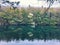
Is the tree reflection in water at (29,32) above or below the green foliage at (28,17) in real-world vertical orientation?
below

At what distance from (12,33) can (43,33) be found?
25 centimetres

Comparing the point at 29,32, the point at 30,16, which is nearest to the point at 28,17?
the point at 30,16

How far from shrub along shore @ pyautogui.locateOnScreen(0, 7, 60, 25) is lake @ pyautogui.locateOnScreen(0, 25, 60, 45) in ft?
0.13

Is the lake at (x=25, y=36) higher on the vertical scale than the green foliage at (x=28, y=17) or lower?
lower

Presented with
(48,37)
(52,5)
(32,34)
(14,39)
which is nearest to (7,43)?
(14,39)

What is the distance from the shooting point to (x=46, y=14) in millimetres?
1801

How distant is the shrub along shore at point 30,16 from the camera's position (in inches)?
69.9

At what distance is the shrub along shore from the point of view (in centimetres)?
178

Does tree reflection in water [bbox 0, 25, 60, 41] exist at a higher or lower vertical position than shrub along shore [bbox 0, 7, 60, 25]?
lower

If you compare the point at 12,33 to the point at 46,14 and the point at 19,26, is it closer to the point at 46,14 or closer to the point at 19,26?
the point at 19,26

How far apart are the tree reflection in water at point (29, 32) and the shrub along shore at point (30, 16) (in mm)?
40

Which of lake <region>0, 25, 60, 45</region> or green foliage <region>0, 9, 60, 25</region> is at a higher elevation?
green foliage <region>0, 9, 60, 25</region>

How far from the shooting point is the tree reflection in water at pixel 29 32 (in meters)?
1.78

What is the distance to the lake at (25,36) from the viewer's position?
177 centimetres
